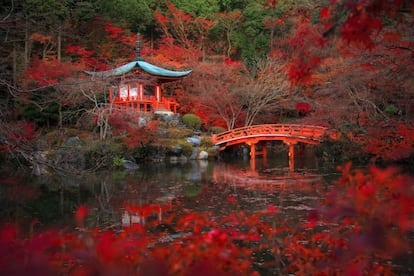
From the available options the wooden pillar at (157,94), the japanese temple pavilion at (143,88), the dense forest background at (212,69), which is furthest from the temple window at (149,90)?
the dense forest background at (212,69)

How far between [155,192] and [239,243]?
5.17 metres

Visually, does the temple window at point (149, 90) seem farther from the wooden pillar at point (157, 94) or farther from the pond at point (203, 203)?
the pond at point (203, 203)

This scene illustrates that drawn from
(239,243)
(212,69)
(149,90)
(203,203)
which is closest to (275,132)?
(212,69)

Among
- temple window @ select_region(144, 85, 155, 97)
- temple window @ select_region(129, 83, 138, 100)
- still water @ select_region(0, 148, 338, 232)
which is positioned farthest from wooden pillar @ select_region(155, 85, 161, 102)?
still water @ select_region(0, 148, 338, 232)

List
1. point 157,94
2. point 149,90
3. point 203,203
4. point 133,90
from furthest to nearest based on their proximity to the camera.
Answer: point 149,90 < point 157,94 < point 133,90 < point 203,203

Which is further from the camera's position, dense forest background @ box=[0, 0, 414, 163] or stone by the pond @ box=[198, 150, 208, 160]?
stone by the pond @ box=[198, 150, 208, 160]

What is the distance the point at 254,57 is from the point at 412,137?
1782cm

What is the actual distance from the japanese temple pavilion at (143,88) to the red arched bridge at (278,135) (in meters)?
4.47

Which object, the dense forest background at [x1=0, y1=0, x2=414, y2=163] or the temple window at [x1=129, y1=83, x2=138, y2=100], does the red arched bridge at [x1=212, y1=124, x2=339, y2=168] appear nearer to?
the dense forest background at [x1=0, y1=0, x2=414, y2=163]

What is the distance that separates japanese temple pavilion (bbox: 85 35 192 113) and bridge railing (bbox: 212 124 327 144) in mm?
4472

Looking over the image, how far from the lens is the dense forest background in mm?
12747

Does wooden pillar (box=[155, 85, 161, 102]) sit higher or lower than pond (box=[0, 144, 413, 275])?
higher

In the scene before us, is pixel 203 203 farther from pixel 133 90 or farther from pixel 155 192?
pixel 133 90

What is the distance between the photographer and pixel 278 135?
19.9m
